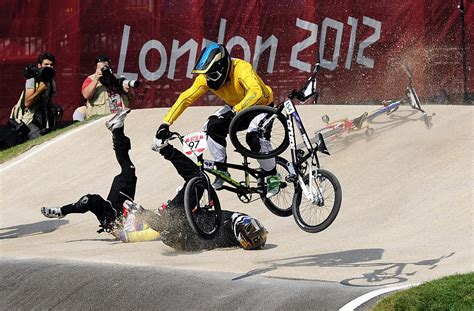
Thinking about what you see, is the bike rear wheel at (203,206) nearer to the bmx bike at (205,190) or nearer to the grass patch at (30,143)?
the bmx bike at (205,190)

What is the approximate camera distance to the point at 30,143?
2159 cm

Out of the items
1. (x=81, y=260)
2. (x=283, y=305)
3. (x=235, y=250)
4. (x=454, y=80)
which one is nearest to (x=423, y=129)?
(x=454, y=80)

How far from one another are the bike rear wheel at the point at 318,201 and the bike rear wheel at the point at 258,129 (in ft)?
1.71

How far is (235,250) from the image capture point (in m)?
14.1

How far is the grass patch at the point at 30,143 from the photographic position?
21.3 meters

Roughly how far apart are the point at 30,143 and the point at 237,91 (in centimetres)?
930

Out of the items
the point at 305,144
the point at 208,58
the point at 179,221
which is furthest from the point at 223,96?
the point at 179,221

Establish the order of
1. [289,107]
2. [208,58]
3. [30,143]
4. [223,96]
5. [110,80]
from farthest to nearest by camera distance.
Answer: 1. [30,143]
2. [110,80]
3. [223,96]
4. [208,58]
5. [289,107]

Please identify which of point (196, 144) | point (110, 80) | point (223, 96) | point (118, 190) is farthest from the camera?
point (110, 80)

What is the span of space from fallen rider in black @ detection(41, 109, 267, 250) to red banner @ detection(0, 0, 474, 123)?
22.8 feet

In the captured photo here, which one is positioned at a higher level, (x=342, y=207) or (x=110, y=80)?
(x=110, y=80)

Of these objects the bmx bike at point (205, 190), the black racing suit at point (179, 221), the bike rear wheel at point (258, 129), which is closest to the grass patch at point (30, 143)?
the black racing suit at point (179, 221)

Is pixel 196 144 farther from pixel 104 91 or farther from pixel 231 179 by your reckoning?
pixel 104 91

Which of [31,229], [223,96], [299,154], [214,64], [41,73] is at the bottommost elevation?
[31,229]
